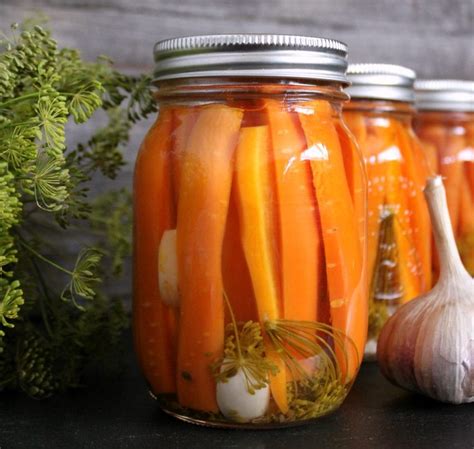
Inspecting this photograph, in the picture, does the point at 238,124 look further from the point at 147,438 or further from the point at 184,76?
the point at 147,438

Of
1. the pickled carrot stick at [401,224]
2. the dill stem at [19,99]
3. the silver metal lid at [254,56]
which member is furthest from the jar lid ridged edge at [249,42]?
the pickled carrot stick at [401,224]

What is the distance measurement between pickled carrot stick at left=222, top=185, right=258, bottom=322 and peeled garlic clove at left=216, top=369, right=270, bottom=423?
48 millimetres

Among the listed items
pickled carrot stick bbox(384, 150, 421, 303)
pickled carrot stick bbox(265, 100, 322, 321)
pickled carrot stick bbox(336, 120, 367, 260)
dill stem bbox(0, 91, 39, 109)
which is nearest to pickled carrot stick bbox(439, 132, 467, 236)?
pickled carrot stick bbox(384, 150, 421, 303)

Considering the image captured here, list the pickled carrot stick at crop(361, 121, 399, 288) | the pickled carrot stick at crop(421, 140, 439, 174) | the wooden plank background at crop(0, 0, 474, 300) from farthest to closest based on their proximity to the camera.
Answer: the wooden plank background at crop(0, 0, 474, 300)
the pickled carrot stick at crop(421, 140, 439, 174)
the pickled carrot stick at crop(361, 121, 399, 288)

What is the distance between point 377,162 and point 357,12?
0.42 metres

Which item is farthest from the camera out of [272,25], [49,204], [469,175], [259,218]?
[272,25]

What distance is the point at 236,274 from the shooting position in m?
0.68

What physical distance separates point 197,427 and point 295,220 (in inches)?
7.6

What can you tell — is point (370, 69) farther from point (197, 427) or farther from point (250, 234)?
point (197, 427)

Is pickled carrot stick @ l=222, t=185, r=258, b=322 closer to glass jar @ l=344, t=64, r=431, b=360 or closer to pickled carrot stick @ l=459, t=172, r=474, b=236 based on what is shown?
glass jar @ l=344, t=64, r=431, b=360

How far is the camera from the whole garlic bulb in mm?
746

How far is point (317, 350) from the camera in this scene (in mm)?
703

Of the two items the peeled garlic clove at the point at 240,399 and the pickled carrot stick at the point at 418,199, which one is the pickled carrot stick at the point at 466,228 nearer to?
the pickled carrot stick at the point at 418,199

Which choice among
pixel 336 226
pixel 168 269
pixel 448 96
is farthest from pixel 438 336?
pixel 448 96
